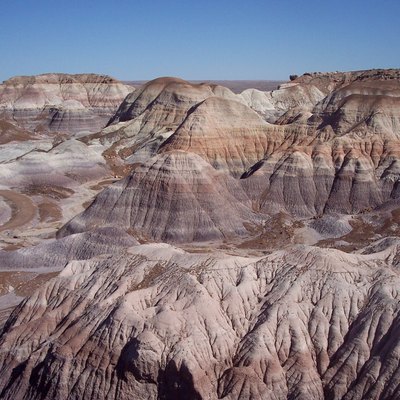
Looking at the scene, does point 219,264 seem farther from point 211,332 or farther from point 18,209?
point 18,209

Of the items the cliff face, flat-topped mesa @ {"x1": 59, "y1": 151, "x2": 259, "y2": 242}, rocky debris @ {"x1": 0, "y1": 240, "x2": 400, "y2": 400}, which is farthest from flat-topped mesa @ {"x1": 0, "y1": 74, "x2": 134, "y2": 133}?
rocky debris @ {"x1": 0, "y1": 240, "x2": 400, "y2": 400}

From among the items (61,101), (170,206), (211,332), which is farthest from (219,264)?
(61,101)

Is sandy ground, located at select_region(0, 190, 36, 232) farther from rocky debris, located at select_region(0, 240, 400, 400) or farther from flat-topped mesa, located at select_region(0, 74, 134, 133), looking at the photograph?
flat-topped mesa, located at select_region(0, 74, 134, 133)

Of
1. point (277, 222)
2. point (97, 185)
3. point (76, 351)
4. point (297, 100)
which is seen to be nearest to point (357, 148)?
point (277, 222)

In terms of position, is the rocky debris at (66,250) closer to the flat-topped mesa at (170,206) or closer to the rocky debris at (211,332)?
the flat-topped mesa at (170,206)

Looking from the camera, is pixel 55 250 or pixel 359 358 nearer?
pixel 359 358

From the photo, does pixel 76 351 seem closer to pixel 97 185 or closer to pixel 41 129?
pixel 97 185
